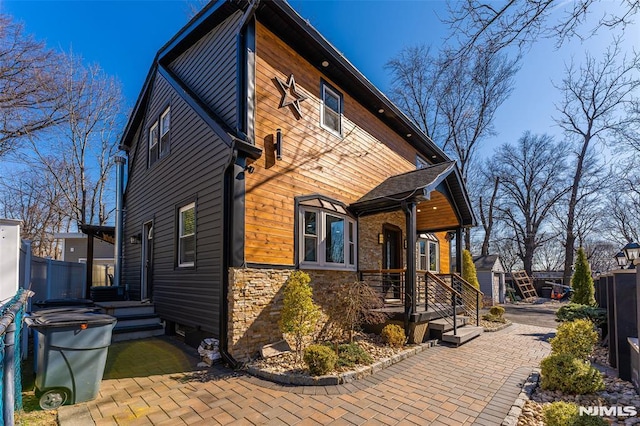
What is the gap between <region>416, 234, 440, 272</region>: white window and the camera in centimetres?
1204

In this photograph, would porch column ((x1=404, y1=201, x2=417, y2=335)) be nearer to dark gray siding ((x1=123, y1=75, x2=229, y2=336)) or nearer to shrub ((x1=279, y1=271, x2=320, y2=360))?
shrub ((x1=279, y1=271, x2=320, y2=360))

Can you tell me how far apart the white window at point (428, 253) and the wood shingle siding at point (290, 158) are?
374 centimetres

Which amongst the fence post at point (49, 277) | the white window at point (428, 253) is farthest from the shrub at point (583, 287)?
the fence post at point (49, 277)

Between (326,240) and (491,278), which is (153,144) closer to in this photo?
(326,240)

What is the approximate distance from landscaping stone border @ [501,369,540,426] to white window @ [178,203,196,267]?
20.3 feet

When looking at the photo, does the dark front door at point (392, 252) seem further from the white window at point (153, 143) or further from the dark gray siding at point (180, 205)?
the white window at point (153, 143)

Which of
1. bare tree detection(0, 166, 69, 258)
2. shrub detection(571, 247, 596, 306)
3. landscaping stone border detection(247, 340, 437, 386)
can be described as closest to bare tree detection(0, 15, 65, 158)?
bare tree detection(0, 166, 69, 258)

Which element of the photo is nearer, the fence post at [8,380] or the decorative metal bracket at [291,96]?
the fence post at [8,380]

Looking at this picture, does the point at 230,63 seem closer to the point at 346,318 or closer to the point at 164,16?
the point at 346,318

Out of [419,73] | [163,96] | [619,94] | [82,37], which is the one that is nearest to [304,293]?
[163,96]

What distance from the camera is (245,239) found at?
19.7 feet

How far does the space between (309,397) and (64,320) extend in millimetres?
3264

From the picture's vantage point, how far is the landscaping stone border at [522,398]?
3776mm

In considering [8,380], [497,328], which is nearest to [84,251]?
[8,380]
